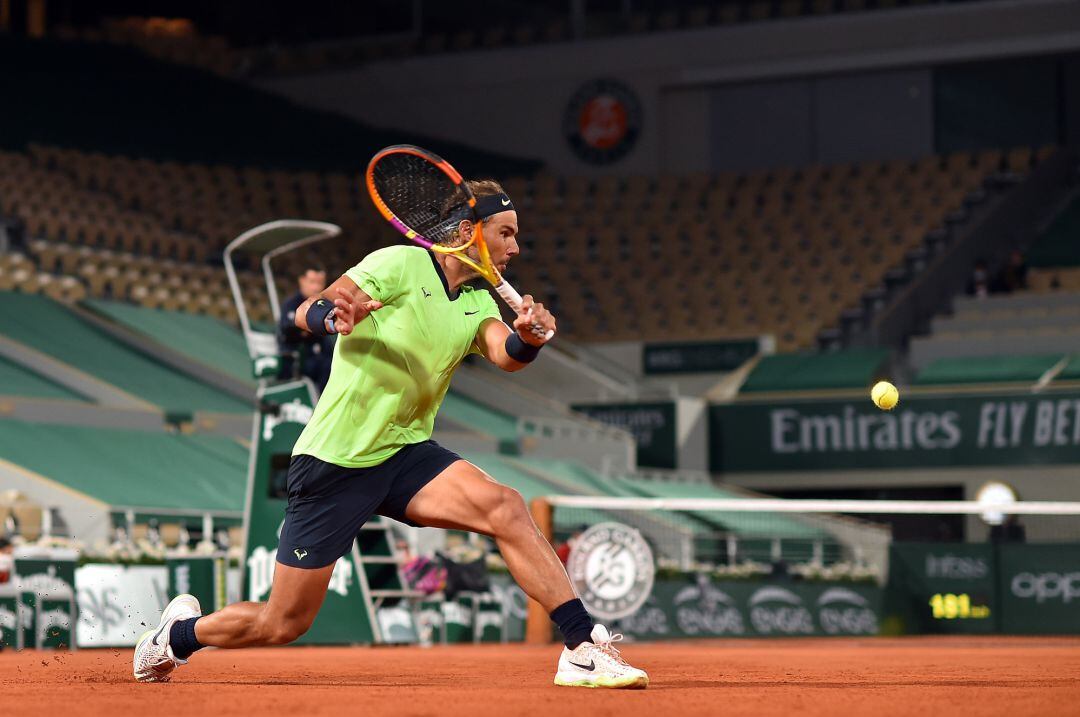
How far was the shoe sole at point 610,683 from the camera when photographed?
669cm

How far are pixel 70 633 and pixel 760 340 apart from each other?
18.2 m

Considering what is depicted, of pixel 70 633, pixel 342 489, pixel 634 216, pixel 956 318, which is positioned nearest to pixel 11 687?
pixel 342 489

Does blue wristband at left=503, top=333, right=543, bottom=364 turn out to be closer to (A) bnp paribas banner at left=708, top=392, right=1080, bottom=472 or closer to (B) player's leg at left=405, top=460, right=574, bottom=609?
(B) player's leg at left=405, top=460, right=574, bottom=609

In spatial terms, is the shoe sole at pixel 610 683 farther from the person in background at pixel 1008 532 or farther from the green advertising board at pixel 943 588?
the person in background at pixel 1008 532

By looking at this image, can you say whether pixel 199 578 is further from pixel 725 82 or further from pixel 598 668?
pixel 725 82

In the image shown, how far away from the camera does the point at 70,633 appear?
45.2ft

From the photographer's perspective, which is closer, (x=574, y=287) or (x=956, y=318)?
(x=956, y=318)

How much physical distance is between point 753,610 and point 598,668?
1378 cm

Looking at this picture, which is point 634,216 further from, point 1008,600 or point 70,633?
point 70,633

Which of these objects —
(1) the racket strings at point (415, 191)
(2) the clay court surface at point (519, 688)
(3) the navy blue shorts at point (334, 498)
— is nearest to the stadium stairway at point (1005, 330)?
(2) the clay court surface at point (519, 688)

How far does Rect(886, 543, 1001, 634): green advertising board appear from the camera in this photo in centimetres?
2027

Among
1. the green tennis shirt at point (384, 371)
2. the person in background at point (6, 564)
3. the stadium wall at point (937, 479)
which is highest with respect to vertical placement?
the stadium wall at point (937, 479)

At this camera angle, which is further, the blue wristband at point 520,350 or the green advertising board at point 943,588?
the green advertising board at point 943,588

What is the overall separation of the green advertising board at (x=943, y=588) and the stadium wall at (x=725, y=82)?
14.9m
